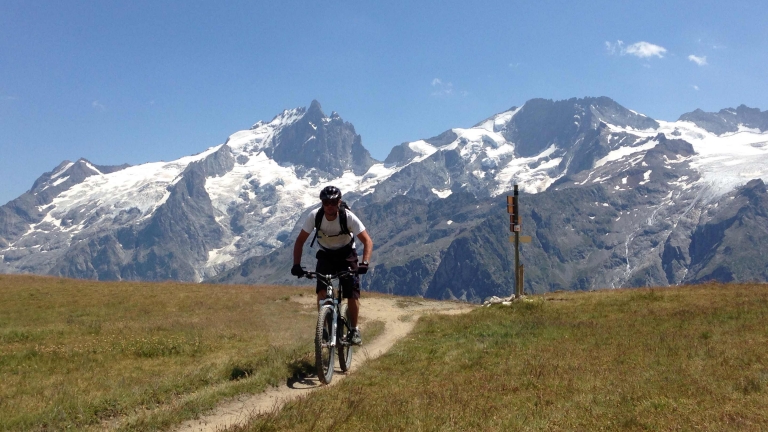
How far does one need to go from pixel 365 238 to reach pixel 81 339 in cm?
1250

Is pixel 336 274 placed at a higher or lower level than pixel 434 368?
higher

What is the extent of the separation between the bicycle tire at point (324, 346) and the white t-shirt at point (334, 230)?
5.13ft

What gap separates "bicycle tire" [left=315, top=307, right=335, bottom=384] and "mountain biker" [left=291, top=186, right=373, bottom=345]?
2.11ft

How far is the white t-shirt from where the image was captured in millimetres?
13508

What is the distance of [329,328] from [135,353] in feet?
26.3

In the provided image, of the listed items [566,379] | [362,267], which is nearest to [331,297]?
[362,267]

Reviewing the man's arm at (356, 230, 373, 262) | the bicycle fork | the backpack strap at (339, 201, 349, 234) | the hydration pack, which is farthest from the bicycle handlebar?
the backpack strap at (339, 201, 349, 234)

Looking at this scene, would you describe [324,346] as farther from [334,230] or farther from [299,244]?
[334,230]

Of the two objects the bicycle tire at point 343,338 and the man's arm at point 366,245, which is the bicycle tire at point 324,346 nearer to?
the bicycle tire at point 343,338

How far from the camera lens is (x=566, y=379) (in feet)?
42.1

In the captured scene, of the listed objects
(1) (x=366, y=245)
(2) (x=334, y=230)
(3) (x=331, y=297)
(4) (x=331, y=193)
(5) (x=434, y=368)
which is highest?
(4) (x=331, y=193)

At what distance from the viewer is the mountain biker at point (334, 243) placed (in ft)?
43.6

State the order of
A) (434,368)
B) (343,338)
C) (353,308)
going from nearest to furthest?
(343,338)
(353,308)
(434,368)

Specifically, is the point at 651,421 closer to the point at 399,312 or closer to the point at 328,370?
the point at 328,370
